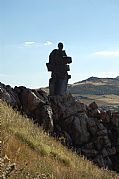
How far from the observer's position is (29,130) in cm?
1502

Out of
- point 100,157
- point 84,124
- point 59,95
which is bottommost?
point 100,157

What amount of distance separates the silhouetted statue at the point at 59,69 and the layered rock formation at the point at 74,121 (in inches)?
32.0

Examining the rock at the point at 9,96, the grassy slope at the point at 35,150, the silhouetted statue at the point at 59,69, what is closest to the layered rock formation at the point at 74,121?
the rock at the point at 9,96

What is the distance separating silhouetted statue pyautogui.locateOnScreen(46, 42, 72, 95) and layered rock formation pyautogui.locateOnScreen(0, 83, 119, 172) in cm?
81

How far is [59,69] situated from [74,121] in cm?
340

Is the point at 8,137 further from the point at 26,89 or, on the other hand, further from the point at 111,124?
the point at 111,124

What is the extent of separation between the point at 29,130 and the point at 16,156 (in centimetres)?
475

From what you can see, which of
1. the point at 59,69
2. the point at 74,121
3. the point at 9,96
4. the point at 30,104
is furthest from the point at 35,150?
the point at 59,69

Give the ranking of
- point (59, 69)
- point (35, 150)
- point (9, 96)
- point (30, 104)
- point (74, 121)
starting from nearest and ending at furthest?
point (35, 150) → point (9, 96) → point (30, 104) → point (74, 121) → point (59, 69)

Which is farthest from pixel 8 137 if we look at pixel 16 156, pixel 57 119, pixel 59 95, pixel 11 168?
pixel 59 95

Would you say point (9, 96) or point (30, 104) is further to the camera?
point (30, 104)

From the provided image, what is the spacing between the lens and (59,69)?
76.1ft

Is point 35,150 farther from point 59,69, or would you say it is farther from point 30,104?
point 59,69

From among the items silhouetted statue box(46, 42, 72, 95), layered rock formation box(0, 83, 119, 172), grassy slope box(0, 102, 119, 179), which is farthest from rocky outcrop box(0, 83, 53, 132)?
grassy slope box(0, 102, 119, 179)
